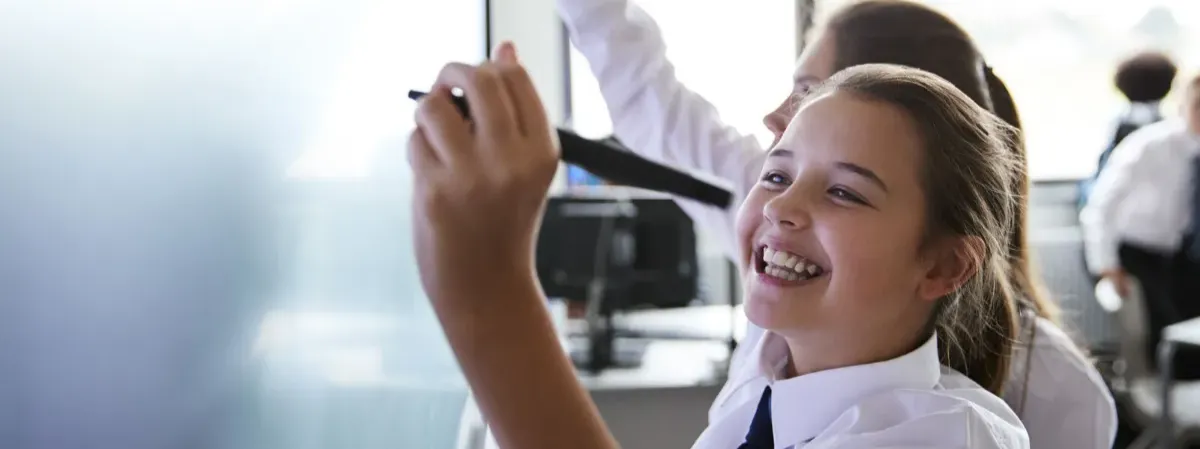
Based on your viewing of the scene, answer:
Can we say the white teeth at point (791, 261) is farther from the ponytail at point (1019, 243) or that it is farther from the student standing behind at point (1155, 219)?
the student standing behind at point (1155, 219)

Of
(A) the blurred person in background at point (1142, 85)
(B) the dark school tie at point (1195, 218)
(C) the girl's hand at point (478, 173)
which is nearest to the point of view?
(C) the girl's hand at point (478, 173)

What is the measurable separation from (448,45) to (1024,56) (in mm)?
3226

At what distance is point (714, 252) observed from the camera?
3.82 m

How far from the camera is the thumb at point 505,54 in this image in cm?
39

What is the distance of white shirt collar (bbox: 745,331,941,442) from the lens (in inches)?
25.6

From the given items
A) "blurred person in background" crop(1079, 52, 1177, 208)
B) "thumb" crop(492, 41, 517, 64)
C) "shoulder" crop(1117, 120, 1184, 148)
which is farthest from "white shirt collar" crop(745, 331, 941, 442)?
"blurred person in background" crop(1079, 52, 1177, 208)

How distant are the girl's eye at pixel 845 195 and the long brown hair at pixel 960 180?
0.06m

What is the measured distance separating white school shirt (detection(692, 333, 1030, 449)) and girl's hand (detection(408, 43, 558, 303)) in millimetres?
297

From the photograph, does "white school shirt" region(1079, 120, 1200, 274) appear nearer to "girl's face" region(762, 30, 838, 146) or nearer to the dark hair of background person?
the dark hair of background person

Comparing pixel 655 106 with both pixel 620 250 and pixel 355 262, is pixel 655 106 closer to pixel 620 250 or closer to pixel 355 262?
pixel 355 262

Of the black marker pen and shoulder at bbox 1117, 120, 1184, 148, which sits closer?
the black marker pen

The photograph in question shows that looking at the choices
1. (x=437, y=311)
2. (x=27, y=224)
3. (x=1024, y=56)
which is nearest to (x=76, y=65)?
(x=27, y=224)

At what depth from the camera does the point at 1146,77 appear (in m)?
3.11

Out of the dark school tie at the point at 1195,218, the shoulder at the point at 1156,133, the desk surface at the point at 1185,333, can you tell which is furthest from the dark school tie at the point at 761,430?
the shoulder at the point at 1156,133
